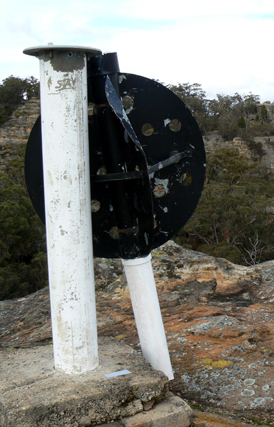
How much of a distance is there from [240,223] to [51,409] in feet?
47.8

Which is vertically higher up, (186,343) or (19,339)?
(186,343)

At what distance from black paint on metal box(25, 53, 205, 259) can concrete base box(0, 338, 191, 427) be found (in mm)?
700

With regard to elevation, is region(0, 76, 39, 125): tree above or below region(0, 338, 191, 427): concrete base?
above

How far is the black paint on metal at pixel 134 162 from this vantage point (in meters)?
2.48

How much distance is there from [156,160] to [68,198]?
0.67m

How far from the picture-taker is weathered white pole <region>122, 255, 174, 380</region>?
8.66ft

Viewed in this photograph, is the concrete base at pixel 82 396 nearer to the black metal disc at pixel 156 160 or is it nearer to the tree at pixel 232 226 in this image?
the black metal disc at pixel 156 160

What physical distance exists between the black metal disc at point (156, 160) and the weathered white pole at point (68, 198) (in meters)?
0.26

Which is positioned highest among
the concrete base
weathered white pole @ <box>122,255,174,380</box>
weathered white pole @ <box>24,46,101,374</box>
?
weathered white pole @ <box>24,46,101,374</box>

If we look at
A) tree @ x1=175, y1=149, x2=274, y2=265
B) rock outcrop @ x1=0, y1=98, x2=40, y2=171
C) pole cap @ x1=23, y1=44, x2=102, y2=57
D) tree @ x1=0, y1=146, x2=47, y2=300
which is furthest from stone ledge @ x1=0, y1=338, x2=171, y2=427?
rock outcrop @ x1=0, y1=98, x2=40, y2=171

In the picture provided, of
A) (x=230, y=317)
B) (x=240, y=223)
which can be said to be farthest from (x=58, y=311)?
(x=240, y=223)

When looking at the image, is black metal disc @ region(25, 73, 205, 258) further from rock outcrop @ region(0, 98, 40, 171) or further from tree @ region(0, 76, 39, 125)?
tree @ region(0, 76, 39, 125)

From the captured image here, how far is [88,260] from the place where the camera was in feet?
7.99

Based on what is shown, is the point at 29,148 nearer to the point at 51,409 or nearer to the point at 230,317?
the point at 51,409
